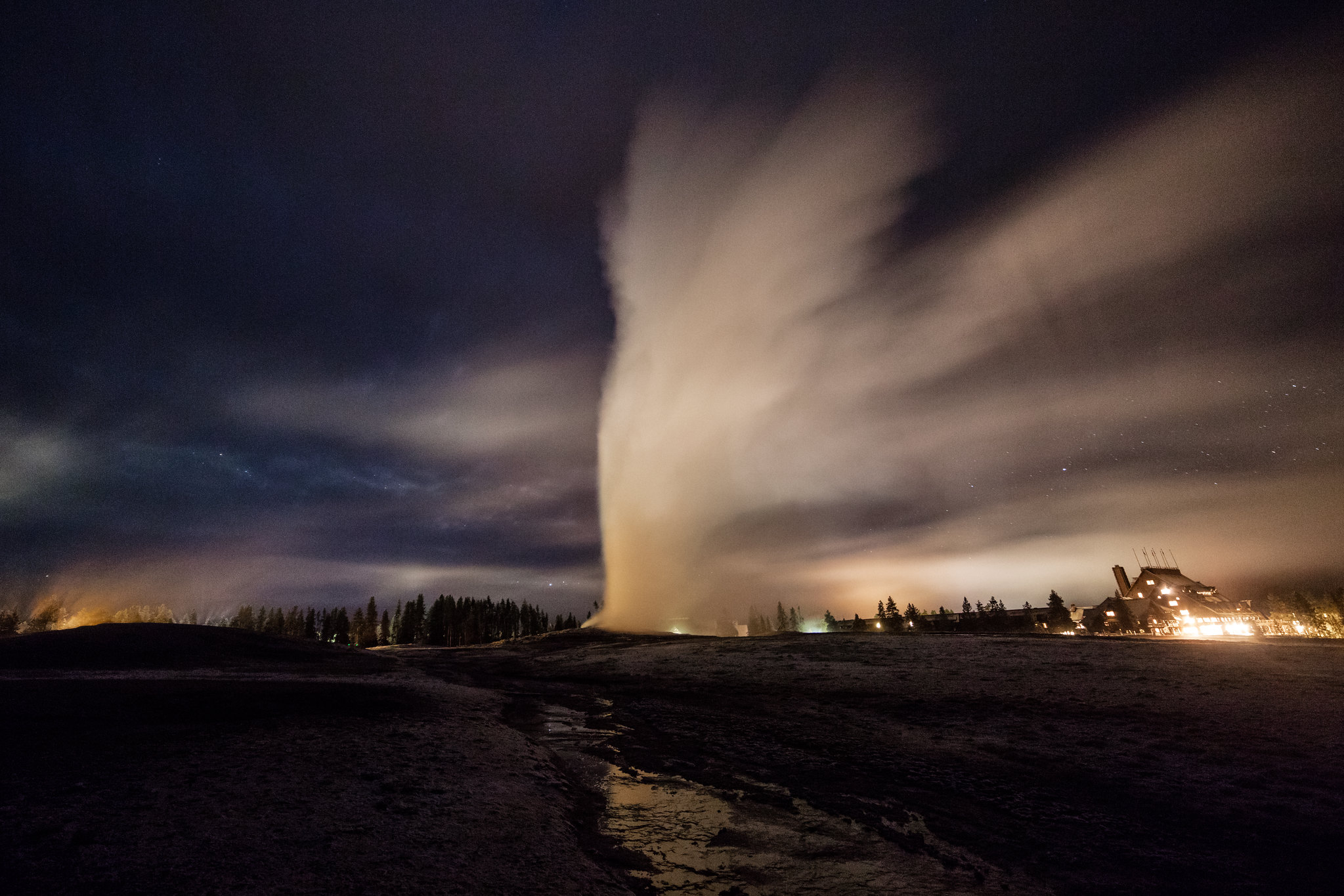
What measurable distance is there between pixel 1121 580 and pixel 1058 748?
114m

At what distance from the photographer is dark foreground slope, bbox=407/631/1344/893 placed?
728 centimetres

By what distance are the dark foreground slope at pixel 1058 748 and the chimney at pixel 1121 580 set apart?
304ft

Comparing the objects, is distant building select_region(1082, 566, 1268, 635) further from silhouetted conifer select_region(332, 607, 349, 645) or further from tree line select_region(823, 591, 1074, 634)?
silhouetted conifer select_region(332, 607, 349, 645)

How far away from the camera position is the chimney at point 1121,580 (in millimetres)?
93375

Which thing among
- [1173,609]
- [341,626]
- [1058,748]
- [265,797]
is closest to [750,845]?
[265,797]

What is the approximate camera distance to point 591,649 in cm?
4406

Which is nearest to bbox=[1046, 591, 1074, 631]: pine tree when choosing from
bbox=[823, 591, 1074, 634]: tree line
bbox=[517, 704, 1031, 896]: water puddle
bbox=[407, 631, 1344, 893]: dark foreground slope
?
bbox=[823, 591, 1074, 634]: tree line

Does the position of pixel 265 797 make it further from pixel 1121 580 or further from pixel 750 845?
pixel 1121 580

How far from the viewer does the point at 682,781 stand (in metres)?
10.9

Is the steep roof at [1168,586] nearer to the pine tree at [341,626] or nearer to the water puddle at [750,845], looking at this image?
the water puddle at [750,845]

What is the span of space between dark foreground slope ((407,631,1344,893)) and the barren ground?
0.25ft

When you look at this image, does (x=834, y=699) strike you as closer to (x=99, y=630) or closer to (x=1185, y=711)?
(x=1185, y=711)

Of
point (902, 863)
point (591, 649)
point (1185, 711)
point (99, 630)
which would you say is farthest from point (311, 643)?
point (1185, 711)

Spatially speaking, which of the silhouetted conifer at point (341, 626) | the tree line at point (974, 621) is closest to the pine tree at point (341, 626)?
the silhouetted conifer at point (341, 626)
